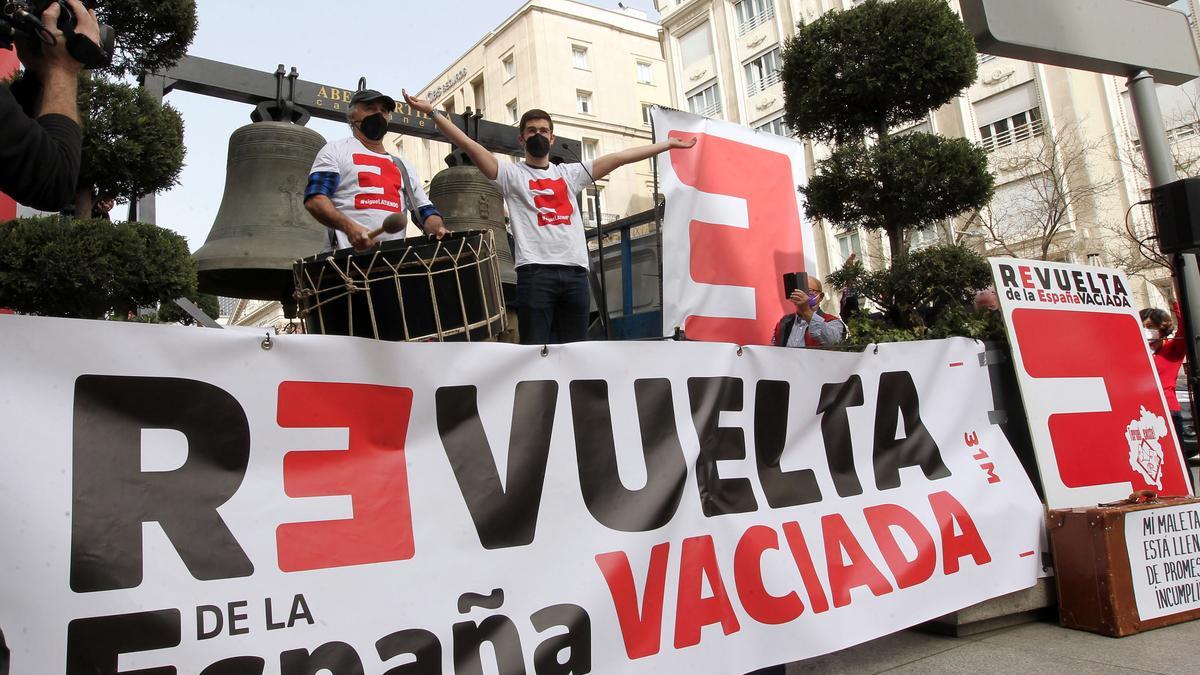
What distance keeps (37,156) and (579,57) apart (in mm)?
37026

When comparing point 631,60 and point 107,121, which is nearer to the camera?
point 107,121

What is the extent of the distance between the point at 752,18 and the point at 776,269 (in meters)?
30.7

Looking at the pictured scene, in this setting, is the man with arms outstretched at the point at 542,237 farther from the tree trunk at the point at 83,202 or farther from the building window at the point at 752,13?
the building window at the point at 752,13

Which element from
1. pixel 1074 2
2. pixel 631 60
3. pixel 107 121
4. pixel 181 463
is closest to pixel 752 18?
pixel 631 60

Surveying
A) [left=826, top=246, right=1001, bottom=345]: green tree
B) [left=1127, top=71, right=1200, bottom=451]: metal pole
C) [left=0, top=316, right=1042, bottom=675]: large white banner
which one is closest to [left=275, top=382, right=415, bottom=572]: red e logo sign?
[left=0, top=316, right=1042, bottom=675]: large white banner

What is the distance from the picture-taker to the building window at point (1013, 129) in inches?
939

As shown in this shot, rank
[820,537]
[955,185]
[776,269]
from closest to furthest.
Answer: [820,537] → [776,269] → [955,185]

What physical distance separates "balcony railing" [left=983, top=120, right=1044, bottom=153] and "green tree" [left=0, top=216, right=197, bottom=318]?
24467 mm

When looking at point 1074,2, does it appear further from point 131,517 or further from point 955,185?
point 131,517

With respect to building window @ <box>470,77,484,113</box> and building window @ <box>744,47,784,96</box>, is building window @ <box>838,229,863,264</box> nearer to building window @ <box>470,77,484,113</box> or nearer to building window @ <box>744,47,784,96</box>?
building window @ <box>744,47,784,96</box>

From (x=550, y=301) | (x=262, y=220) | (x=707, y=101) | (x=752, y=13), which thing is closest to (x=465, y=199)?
(x=262, y=220)

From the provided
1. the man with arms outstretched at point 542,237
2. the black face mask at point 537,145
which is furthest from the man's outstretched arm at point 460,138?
the black face mask at point 537,145

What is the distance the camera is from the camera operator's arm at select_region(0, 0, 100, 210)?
1584mm

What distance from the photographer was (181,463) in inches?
79.0
